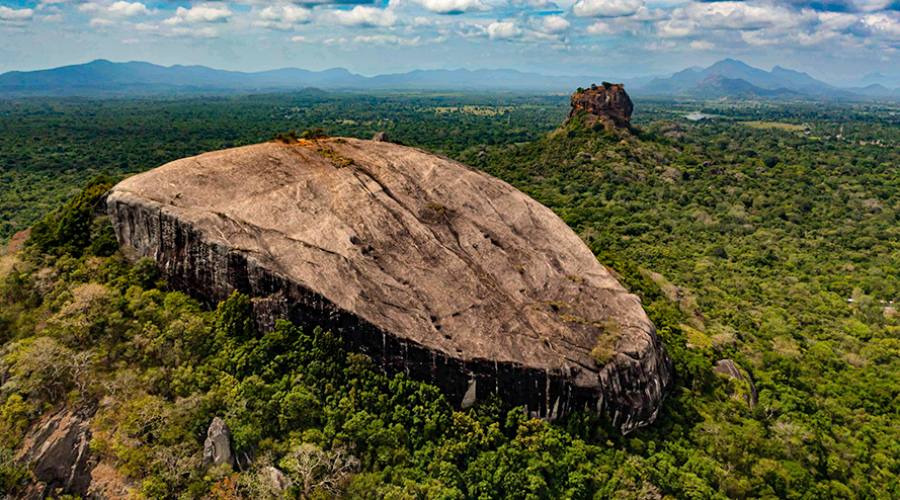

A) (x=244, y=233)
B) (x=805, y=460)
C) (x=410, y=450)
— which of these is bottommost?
(x=805, y=460)

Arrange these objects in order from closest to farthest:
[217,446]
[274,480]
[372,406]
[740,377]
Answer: [274,480], [217,446], [372,406], [740,377]

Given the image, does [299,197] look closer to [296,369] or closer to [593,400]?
[296,369]

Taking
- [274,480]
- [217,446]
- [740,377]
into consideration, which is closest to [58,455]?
[217,446]

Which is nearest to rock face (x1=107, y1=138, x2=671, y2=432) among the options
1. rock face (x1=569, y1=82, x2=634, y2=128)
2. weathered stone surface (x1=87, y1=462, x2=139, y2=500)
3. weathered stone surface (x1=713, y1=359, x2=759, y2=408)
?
weathered stone surface (x1=713, y1=359, x2=759, y2=408)

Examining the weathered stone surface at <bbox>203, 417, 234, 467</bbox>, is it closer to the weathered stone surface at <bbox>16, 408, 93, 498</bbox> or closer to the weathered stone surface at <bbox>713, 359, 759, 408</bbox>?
the weathered stone surface at <bbox>16, 408, 93, 498</bbox>

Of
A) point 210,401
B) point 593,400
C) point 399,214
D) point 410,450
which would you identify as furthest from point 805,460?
point 210,401

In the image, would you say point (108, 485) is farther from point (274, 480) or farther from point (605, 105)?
point (605, 105)
